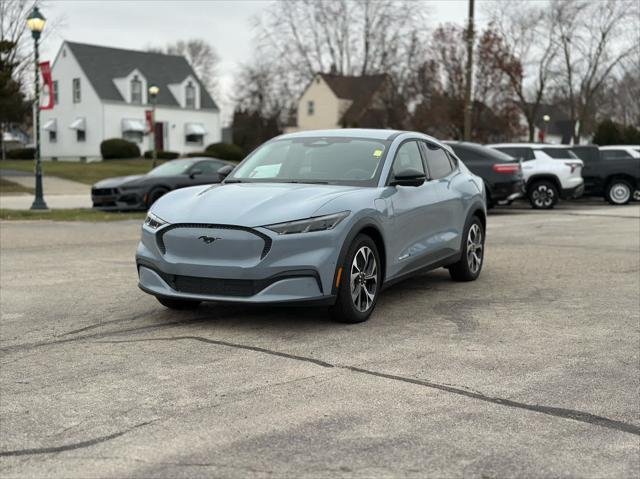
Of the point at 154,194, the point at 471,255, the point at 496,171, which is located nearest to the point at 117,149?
the point at 154,194

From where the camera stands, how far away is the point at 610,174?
23.7 meters

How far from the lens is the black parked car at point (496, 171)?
1903 cm

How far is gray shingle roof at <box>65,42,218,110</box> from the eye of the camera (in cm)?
5653

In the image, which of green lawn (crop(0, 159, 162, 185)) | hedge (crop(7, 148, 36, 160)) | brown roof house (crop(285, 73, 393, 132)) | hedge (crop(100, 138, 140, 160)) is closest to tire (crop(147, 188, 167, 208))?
green lawn (crop(0, 159, 162, 185))

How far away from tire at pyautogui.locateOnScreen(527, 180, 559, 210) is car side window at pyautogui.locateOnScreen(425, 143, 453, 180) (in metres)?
14.0

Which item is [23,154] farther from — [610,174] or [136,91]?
[610,174]

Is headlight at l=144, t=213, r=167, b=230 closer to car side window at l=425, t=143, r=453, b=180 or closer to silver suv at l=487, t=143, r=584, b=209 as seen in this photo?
car side window at l=425, t=143, r=453, b=180

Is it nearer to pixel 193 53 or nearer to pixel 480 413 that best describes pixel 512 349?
pixel 480 413

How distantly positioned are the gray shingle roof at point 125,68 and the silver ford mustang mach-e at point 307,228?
2007 inches

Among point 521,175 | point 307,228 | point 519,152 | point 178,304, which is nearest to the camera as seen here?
point 307,228

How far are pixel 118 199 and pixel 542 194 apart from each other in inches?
448

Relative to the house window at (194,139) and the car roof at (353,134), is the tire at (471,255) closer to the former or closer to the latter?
the car roof at (353,134)

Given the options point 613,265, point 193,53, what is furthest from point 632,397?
point 193,53

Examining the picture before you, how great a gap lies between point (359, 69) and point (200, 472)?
6879cm
